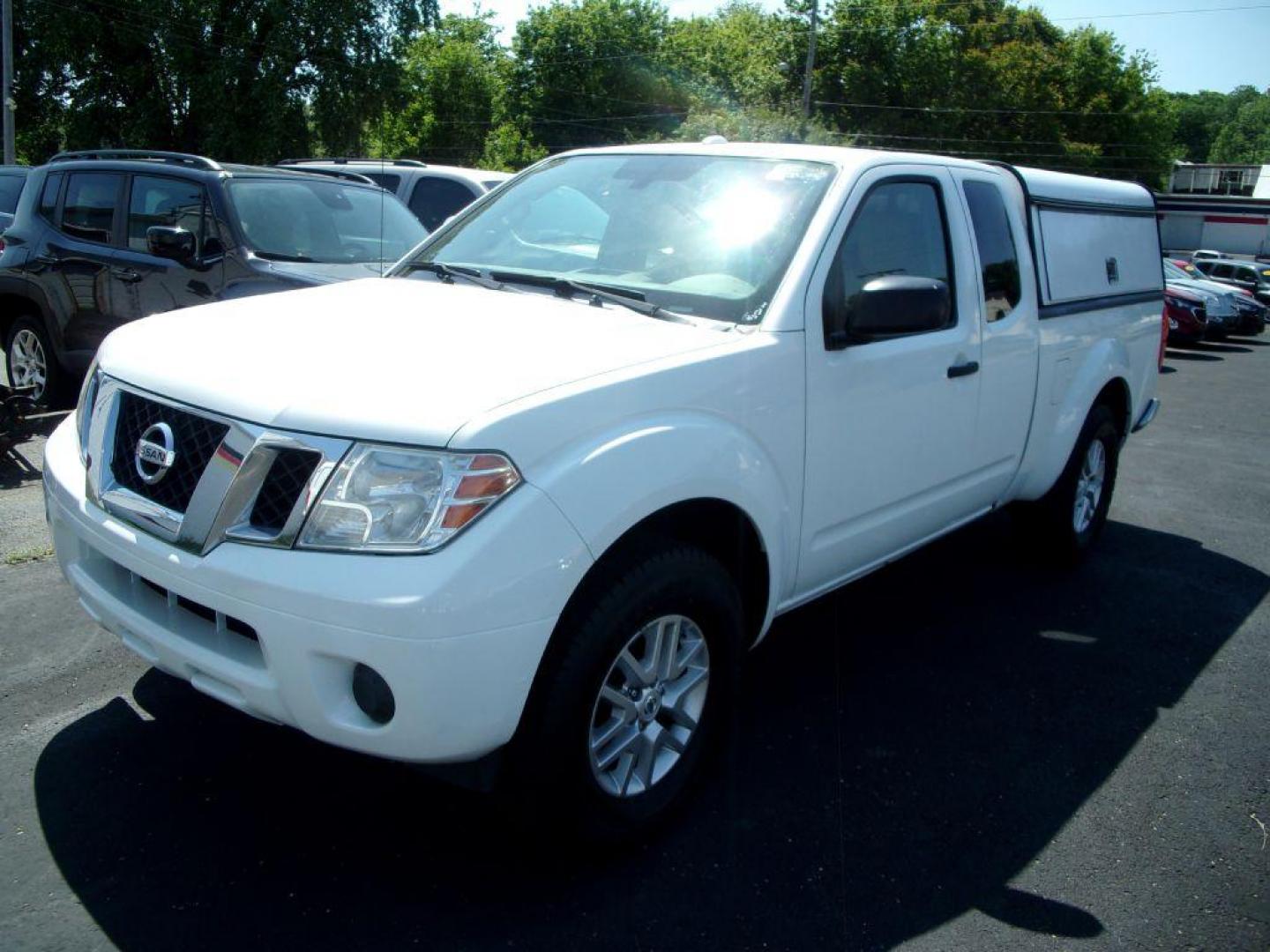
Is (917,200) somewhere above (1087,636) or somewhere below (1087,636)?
above

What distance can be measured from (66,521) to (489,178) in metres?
8.88

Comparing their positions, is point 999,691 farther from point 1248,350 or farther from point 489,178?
point 1248,350

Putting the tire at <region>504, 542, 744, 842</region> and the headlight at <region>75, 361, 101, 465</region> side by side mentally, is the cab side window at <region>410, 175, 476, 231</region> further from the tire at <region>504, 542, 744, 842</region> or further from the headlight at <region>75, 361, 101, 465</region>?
the tire at <region>504, 542, 744, 842</region>

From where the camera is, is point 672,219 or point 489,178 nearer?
point 672,219

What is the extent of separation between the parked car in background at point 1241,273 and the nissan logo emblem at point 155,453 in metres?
32.7

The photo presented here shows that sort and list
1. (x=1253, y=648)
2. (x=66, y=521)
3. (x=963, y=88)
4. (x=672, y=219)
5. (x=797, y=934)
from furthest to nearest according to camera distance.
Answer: (x=963, y=88) < (x=1253, y=648) < (x=672, y=219) < (x=66, y=521) < (x=797, y=934)

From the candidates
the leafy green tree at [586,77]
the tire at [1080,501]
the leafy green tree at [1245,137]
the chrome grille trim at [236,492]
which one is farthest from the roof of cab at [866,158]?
the leafy green tree at [1245,137]

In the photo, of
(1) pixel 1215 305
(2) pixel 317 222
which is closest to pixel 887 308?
(2) pixel 317 222

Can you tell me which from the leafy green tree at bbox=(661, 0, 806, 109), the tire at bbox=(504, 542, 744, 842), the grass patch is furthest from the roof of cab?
the leafy green tree at bbox=(661, 0, 806, 109)

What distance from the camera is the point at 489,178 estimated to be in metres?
11.4

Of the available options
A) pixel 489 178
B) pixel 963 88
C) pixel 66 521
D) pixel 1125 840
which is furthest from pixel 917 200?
pixel 963 88

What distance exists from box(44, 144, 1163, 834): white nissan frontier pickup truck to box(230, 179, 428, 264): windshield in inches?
120

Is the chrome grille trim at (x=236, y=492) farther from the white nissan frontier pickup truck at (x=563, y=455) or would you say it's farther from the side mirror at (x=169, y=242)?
the side mirror at (x=169, y=242)

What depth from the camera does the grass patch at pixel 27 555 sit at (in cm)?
488
